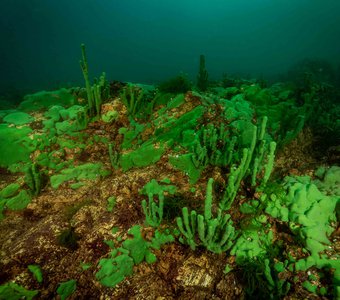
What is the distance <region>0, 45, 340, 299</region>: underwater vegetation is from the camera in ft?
7.89

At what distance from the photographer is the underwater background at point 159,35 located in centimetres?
6156

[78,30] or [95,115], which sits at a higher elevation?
[78,30]

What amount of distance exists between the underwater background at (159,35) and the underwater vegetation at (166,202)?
4290 cm

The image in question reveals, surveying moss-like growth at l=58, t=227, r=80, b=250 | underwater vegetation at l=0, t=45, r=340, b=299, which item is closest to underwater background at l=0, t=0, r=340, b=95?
underwater vegetation at l=0, t=45, r=340, b=299

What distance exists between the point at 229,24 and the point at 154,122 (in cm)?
13046

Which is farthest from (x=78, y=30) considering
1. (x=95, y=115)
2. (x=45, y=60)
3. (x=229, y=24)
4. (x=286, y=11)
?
(x=95, y=115)

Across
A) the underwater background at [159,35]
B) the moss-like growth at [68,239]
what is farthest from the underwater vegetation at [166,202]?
the underwater background at [159,35]

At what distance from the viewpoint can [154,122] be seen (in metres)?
4.74

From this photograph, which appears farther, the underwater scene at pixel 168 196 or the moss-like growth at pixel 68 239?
the moss-like growth at pixel 68 239

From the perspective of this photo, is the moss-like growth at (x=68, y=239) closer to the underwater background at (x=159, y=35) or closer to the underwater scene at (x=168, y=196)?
the underwater scene at (x=168, y=196)

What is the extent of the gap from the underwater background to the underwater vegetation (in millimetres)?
42895

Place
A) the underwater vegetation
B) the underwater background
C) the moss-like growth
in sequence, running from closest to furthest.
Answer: the underwater vegetation, the moss-like growth, the underwater background

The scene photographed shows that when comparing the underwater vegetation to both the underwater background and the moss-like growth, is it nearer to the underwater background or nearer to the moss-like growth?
the moss-like growth

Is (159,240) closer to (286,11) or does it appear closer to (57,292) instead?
(57,292)
